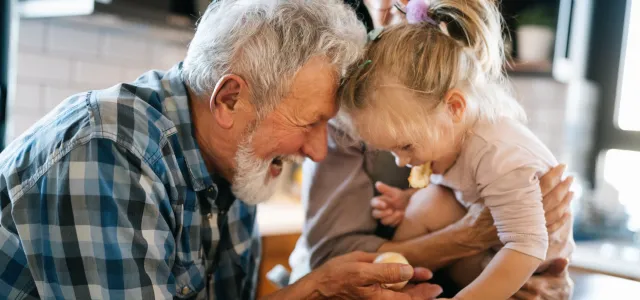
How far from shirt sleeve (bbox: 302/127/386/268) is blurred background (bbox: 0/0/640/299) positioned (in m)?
0.87

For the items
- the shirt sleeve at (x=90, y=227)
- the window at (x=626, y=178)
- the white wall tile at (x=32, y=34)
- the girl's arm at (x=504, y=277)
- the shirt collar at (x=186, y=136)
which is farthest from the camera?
the window at (x=626, y=178)

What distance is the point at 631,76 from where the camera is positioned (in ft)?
9.88

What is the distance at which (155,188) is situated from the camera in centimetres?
107

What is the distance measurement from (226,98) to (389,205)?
438 millimetres

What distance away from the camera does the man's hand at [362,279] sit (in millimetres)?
1181

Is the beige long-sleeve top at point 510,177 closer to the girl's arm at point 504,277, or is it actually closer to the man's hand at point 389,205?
the girl's arm at point 504,277

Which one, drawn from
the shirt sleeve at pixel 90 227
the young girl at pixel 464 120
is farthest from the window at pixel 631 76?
the shirt sleeve at pixel 90 227

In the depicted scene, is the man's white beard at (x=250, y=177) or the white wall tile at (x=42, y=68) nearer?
the man's white beard at (x=250, y=177)

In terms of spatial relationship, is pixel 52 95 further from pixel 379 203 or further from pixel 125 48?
pixel 379 203

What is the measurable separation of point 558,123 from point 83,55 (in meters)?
2.21

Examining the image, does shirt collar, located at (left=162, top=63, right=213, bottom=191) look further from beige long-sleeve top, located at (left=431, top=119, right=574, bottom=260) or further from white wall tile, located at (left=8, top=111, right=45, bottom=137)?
white wall tile, located at (left=8, top=111, right=45, bottom=137)

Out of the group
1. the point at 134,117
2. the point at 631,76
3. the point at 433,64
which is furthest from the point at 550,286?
the point at 631,76

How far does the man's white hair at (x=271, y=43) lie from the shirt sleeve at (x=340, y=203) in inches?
9.7

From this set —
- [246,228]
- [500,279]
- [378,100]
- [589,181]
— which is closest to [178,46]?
[246,228]
